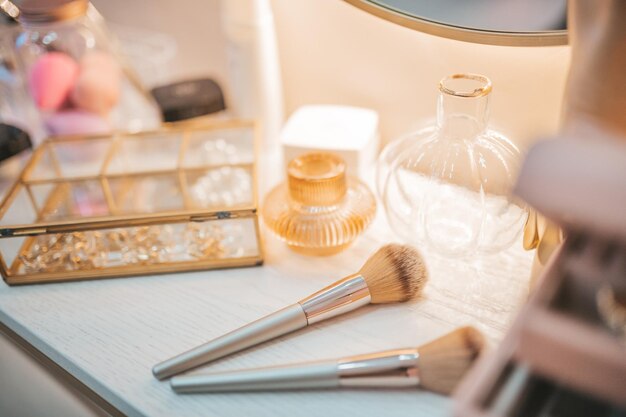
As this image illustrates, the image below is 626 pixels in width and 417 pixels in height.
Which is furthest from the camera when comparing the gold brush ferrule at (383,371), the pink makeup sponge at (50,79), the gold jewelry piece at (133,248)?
the pink makeup sponge at (50,79)

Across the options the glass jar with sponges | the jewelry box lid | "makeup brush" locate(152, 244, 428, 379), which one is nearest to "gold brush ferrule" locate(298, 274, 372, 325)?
"makeup brush" locate(152, 244, 428, 379)

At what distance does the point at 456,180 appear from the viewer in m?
0.43

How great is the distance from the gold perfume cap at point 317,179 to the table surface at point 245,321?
49 mm

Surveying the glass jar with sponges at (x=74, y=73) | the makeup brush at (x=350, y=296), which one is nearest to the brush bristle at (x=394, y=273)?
the makeup brush at (x=350, y=296)

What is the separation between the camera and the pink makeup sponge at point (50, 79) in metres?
0.58

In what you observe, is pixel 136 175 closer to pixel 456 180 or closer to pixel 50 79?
pixel 50 79

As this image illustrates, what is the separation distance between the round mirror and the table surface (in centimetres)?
15

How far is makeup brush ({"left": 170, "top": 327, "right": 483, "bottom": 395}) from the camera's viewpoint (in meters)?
0.33

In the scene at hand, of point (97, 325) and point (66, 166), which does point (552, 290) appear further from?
point (66, 166)

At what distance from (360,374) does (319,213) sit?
137 mm

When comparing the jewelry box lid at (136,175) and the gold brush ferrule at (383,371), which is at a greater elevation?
the jewelry box lid at (136,175)

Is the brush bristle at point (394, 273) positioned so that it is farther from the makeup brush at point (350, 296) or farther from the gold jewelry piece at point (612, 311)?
the gold jewelry piece at point (612, 311)

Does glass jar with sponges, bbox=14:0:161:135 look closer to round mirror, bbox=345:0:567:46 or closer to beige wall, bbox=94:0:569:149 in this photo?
beige wall, bbox=94:0:569:149

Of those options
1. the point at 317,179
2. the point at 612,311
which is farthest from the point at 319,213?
the point at 612,311
